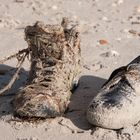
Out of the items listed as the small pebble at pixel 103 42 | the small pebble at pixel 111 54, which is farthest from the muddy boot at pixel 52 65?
the small pebble at pixel 103 42

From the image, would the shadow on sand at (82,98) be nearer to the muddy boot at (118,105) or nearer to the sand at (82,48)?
the sand at (82,48)

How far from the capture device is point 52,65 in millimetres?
3141

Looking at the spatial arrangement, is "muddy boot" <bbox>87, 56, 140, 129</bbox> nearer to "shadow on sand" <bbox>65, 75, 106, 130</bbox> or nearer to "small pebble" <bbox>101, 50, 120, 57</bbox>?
"shadow on sand" <bbox>65, 75, 106, 130</bbox>

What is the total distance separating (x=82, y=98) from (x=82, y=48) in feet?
3.11

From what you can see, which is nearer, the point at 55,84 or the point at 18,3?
the point at 55,84

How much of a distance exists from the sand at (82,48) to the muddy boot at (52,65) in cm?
10

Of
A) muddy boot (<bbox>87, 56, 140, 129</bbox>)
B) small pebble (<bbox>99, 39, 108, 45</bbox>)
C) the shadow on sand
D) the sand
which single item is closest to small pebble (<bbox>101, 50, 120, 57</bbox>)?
the sand

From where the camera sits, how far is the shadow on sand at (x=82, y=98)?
2908 millimetres

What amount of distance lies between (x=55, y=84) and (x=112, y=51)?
104cm

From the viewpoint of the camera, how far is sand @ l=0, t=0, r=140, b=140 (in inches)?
111

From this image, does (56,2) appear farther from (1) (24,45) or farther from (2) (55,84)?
(2) (55,84)

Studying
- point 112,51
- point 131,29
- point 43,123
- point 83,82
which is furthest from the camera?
point 131,29

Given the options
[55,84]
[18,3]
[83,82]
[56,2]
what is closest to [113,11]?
[56,2]

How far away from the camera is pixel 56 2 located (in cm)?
505
